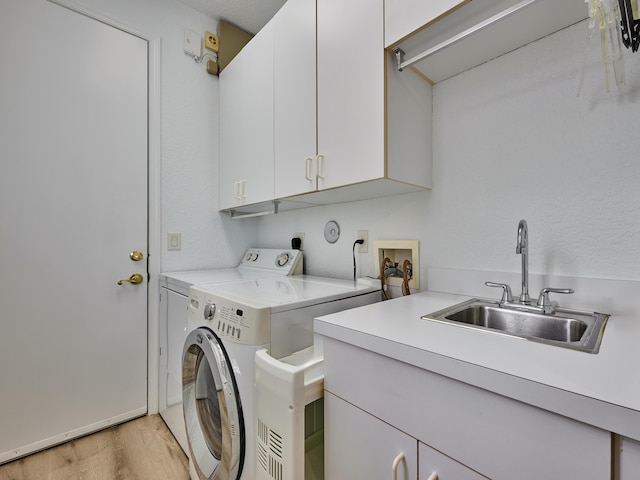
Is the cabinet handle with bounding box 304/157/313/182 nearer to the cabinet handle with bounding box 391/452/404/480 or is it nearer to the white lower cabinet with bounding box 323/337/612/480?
the white lower cabinet with bounding box 323/337/612/480

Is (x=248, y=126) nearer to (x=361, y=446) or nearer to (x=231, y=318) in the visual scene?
(x=231, y=318)

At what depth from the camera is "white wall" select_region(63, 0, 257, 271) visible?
6.44ft

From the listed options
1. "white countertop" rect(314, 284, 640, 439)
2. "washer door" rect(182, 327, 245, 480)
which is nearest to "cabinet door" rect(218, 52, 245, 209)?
"washer door" rect(182, 327, 245, 480)

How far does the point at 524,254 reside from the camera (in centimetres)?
99

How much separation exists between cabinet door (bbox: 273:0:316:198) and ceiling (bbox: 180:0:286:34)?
Answer: 2.00ft

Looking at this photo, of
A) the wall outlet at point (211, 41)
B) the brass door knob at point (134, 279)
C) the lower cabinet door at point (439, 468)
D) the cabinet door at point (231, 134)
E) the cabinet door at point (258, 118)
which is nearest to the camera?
the lower cabinet door at point (439, 468)

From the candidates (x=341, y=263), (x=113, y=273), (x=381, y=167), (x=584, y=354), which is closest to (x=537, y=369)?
(x=584, y=354)

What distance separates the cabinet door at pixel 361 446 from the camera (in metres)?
0.70

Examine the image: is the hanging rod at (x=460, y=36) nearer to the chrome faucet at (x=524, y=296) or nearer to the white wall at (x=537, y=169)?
the white wall at (x=537, y=169)

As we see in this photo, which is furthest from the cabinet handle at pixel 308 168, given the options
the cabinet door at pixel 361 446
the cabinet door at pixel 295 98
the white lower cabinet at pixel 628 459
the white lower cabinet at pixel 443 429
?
the white lower cabinet at pixel 628 459

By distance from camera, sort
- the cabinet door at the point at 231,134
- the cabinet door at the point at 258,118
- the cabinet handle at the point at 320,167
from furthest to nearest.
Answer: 1. the cabinet door at the point at 231,134
2. the cabinet door at the point at 258,118
3. the cabinet handle at the point at 320,167

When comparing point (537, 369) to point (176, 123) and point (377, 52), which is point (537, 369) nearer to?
point (377, 52)

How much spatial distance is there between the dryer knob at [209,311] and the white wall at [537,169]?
0.90 meters

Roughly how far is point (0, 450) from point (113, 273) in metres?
0.96
